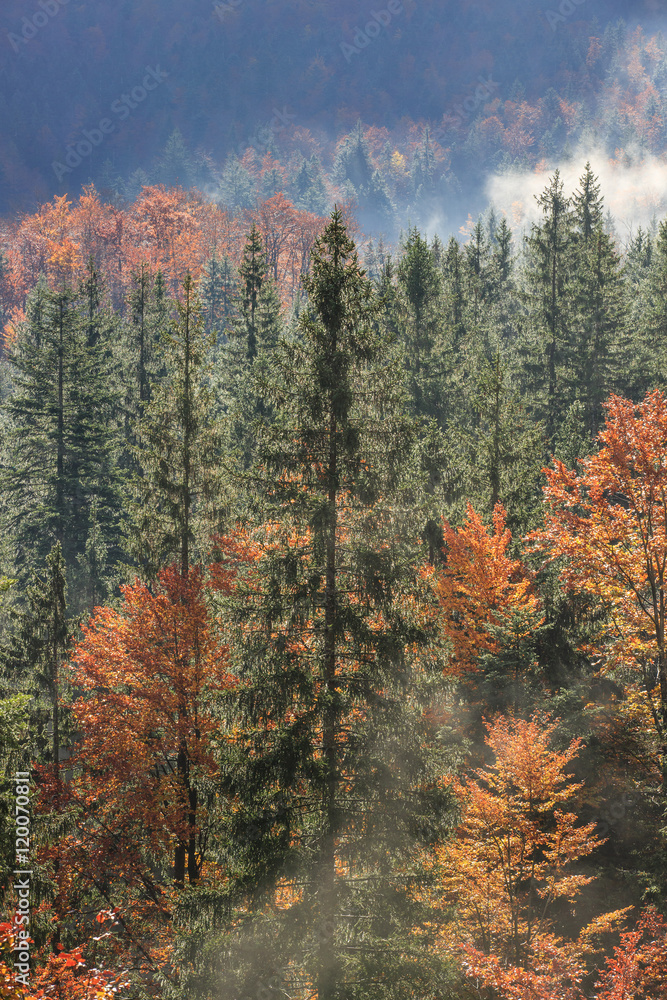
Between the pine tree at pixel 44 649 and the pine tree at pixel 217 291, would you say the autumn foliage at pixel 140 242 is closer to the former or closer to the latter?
the pine tree at pixel 217 291

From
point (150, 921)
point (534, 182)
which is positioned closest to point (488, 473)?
point (150, 921)

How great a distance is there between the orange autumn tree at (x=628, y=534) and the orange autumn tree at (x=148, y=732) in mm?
8688

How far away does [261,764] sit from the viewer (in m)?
11.4

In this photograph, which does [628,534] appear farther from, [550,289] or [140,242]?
[140,242]

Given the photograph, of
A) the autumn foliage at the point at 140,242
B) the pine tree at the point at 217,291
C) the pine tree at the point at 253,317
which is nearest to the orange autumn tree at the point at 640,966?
the pine tree at the point at 253,317

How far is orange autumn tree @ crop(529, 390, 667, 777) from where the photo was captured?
1464 cm

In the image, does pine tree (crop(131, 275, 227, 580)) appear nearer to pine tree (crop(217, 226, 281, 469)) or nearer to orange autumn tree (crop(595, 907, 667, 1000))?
orange autumn tree (crop(595, 907, 667, 1000))

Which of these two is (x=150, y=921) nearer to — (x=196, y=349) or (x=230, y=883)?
(x=230, y=883)

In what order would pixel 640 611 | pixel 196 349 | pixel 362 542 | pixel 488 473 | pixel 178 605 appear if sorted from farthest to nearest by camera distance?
pixel 488 473 → pixel 196 349 → pixel 178 605 → pixel 640 611 → pixel 362 542

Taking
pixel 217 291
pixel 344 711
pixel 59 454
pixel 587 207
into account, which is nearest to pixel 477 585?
pixel 344 711

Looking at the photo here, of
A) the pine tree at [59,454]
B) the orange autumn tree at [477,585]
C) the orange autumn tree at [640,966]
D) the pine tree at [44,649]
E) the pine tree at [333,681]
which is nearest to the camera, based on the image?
the pine tree at [333,681]

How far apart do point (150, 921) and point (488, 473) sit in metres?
17.6

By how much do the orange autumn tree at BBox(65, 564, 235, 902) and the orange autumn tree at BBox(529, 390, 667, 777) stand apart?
28.5ft

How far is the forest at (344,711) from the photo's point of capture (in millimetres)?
11359
